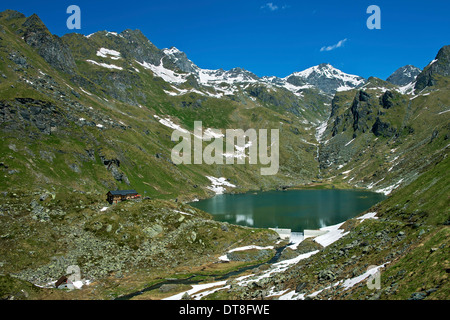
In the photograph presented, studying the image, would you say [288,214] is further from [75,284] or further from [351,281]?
[351,281]

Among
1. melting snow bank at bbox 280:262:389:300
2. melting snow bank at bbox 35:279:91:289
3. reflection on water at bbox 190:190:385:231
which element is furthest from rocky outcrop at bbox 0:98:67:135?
melting snow bank at bbox 280:262:389:300

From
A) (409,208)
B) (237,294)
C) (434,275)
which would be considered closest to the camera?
(434,275)

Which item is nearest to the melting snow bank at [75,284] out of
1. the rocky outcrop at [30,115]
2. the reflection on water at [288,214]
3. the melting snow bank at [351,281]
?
the melting snow bank at [351,281]

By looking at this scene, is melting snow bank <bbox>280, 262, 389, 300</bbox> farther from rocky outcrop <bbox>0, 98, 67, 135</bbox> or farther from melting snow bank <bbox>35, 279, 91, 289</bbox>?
rocky outcrop <bbox>0, 98, 67, 135</bbox>

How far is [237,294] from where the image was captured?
42.5 meters

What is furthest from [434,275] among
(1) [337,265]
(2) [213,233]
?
(2) [213,233]

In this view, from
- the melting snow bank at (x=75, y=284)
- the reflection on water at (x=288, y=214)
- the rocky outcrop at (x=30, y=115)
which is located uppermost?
the rocky outcrop at (x=30, y=115)

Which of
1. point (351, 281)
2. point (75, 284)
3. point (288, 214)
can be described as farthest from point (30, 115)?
point (351, 281)

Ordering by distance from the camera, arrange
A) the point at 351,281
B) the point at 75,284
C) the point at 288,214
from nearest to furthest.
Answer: the point at 351,281
the point at 75,284
the point at 288,214

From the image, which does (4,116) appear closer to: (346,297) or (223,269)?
(223,269)

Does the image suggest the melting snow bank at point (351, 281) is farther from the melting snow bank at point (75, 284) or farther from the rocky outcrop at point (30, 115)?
the rocky outcrop at point (30, 115)

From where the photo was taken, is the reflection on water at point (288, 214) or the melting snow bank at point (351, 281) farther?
the reflection on water at point (288, 214)

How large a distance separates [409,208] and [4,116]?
175 metres

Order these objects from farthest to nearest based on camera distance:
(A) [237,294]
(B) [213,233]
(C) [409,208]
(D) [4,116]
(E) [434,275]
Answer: (D) [4,116], (B) [213,233], (C) [409,208], (A) [237,294], (E) [434,275]
